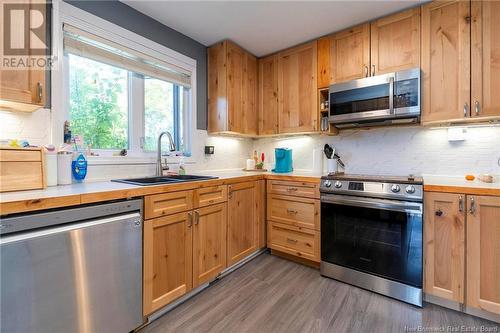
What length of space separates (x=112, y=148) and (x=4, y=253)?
1.19m

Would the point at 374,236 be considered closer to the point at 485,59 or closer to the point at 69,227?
the point at 485,59

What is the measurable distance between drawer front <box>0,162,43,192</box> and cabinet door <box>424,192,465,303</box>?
103 inches

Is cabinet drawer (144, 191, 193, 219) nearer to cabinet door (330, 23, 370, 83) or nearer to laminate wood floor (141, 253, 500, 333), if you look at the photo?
A: laminate wood floor (141, 253, 500, 333)

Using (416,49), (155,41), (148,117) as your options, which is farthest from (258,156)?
(416,49)

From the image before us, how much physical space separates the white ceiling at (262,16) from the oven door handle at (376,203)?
1705mm

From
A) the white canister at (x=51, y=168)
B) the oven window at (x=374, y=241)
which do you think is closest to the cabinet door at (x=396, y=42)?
the oven window at (x=374, y=241)

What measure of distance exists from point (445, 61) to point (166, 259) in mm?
2716

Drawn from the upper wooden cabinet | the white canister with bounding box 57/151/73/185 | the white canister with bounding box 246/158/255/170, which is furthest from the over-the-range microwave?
the white canister with bounding box 57/151/73/185

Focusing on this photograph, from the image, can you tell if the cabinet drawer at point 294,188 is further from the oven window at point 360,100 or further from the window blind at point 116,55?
the window blind at point 116,55

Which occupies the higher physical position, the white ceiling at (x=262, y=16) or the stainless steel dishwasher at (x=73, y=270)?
the white ceiling at (x=262, y=16)

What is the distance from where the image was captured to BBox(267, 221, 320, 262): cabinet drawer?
2340mm

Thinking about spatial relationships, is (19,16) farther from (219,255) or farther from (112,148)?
(219,255)

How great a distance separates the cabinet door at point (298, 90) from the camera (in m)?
2.64

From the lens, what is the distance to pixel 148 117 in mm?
2299
